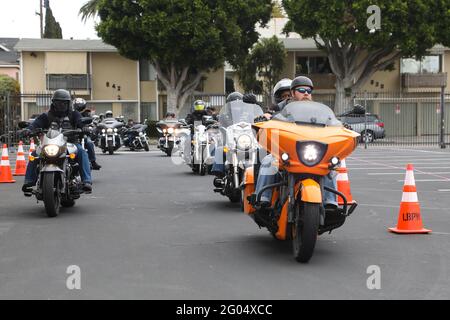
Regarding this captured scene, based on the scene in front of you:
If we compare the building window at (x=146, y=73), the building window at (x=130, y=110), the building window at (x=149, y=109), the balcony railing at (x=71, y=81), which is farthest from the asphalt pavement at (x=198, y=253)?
the building window at (x=146, y=73)

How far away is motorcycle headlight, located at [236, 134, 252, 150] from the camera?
1038cm

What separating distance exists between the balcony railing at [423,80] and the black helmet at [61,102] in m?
42.4

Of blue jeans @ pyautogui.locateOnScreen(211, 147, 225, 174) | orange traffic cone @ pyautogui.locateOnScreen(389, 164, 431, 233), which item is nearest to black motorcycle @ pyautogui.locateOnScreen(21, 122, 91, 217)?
blue jeans @ pyautogui.locateOnScreen(211, 147, 225, 174)

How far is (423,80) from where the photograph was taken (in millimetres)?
50281

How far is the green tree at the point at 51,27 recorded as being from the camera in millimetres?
64500

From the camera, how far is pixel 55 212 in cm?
994

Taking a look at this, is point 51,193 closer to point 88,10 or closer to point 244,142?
point 244,142

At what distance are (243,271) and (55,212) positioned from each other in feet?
13.9

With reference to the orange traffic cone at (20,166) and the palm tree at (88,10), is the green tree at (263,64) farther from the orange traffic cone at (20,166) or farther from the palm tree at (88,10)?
the orange traffic cone at (20,166)

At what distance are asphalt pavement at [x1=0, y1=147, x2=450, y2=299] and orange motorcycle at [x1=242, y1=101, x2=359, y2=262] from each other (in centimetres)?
34

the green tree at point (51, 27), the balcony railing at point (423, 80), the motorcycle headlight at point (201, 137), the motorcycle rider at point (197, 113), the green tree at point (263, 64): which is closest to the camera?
the motorcycle headlight at point (201, 137)

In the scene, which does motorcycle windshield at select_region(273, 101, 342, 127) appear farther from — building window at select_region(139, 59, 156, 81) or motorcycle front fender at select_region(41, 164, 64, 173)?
building window at select_region(139, 59, 156, 81)

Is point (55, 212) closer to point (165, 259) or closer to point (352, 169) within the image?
point (165, 259)
